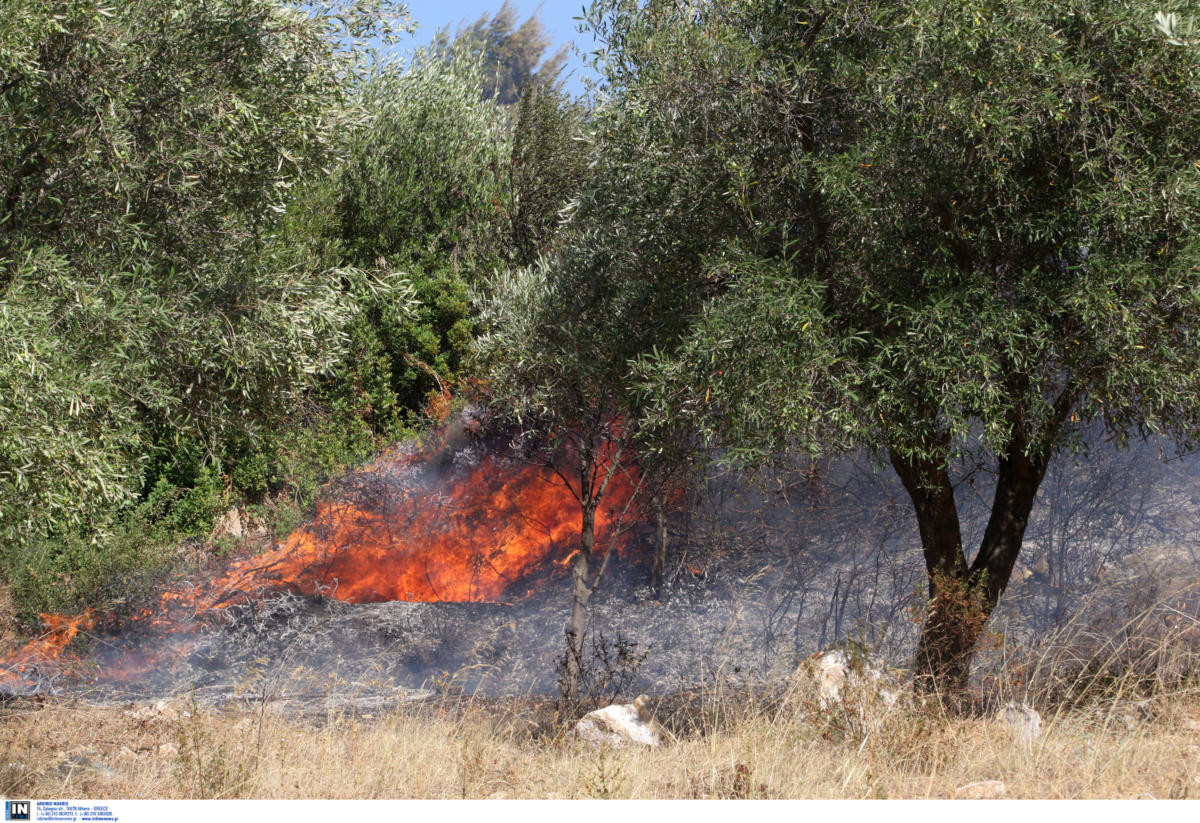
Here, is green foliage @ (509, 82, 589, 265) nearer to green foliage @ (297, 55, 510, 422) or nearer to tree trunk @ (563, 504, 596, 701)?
green foliage @ (297, 55, 510, 422)

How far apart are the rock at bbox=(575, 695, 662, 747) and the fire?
7378 mm

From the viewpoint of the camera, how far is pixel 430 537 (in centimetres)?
1764

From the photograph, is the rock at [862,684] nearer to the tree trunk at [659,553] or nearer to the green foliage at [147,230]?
the green foliage at [147,230]

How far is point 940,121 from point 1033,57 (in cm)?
70

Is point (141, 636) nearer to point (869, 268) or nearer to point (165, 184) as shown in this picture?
point (165, 184)

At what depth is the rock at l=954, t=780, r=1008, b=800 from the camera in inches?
212

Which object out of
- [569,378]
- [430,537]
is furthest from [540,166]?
[569,378]

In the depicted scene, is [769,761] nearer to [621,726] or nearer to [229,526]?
[621,726]

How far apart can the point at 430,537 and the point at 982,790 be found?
13.3 metres

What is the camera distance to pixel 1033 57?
6480 millimetres

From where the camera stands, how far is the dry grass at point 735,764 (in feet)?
18.0

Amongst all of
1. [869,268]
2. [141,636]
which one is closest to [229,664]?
[141,636]

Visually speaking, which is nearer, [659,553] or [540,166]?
[659,553]

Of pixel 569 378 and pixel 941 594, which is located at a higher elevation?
pixel 569 378
